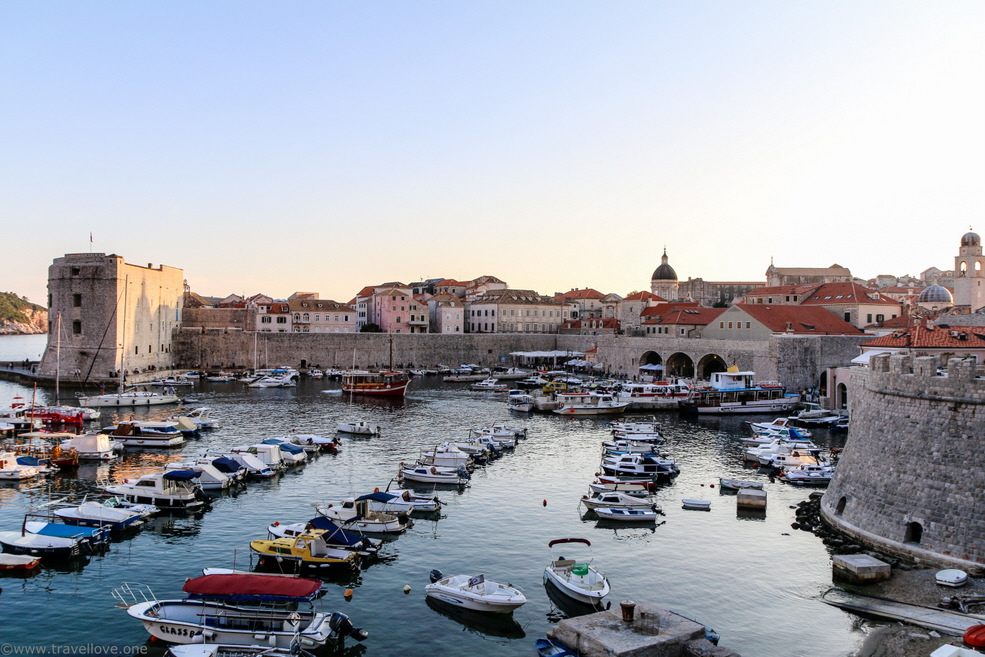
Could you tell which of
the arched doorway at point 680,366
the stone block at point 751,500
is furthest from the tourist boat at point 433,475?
the arched doorway at point 680,366

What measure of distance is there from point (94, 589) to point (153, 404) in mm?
34020

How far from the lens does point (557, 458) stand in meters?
33.1

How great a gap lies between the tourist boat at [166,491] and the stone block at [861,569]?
721 inches

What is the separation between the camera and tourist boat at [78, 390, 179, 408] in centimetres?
4756

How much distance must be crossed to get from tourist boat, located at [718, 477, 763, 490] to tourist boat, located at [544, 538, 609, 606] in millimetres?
10037

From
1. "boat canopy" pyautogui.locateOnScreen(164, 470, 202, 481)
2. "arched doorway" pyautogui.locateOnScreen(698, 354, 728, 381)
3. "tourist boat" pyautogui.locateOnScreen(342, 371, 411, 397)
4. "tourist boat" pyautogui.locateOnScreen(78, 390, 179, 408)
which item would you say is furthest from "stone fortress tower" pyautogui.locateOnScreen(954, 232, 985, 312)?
"tourist boat" pyautogui.locateOnScreen(78, 390, 179, 408)

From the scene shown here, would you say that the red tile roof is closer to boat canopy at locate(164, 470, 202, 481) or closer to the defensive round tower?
the defensive round tower

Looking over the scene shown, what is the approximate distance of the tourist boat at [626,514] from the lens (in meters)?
23.1

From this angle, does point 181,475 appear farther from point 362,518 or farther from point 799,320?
point 799,320

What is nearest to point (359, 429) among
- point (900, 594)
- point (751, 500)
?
point (751, 500)

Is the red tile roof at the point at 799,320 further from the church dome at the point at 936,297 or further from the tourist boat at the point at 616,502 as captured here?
the tourist boat at the point at 616,502

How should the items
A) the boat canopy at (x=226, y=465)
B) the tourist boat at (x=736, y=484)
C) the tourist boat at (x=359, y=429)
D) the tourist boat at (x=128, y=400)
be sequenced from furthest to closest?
the tourist boat at (x=128, y=400) → the tourist boat at (x=359, y=429) → the boat canopy at (x=226, y=465) → the tourist boat at (x=736, y=484)

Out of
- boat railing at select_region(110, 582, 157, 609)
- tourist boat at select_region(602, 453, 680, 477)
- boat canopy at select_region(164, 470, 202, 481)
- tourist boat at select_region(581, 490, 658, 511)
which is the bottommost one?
boat railing at select_region(110, 582, 157, 609)

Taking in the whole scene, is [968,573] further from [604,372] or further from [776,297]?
[776,297]
